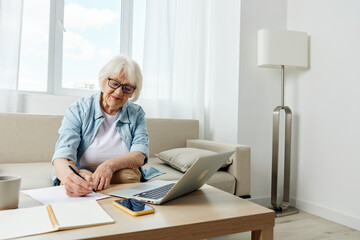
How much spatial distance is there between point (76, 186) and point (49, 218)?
22 centimetres

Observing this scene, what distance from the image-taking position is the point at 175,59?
277 centimetres

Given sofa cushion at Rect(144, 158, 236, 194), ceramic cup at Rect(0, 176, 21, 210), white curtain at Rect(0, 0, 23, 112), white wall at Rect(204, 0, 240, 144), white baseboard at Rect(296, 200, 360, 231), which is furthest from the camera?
white wall at Rect(204, 0, 240, 144)

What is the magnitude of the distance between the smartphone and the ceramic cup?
26 cm

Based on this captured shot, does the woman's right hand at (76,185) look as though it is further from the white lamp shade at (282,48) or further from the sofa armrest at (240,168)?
the white lamp shade at (282,48)

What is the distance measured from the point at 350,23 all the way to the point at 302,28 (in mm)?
481

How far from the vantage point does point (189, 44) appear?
277 centimetres

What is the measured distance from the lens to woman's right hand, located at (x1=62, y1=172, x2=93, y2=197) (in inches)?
36.1

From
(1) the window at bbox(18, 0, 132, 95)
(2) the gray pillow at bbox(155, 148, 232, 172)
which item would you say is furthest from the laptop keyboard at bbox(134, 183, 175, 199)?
(1) the window at bbox(18, 0, 132, 95)

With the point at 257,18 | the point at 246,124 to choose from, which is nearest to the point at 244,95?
the point at 246,124

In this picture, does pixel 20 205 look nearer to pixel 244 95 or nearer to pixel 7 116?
pixel 7 116

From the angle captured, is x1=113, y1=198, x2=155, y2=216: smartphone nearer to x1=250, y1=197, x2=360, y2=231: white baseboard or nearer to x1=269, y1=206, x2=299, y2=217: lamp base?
x1=269, y1=206, x2=299, y2=217: lamp base

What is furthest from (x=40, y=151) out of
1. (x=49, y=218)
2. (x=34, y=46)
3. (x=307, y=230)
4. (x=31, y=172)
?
(x=307, y=230)

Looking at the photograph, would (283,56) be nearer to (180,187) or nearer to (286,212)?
(286,212)

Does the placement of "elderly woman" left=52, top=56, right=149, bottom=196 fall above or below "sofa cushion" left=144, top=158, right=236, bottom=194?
above
